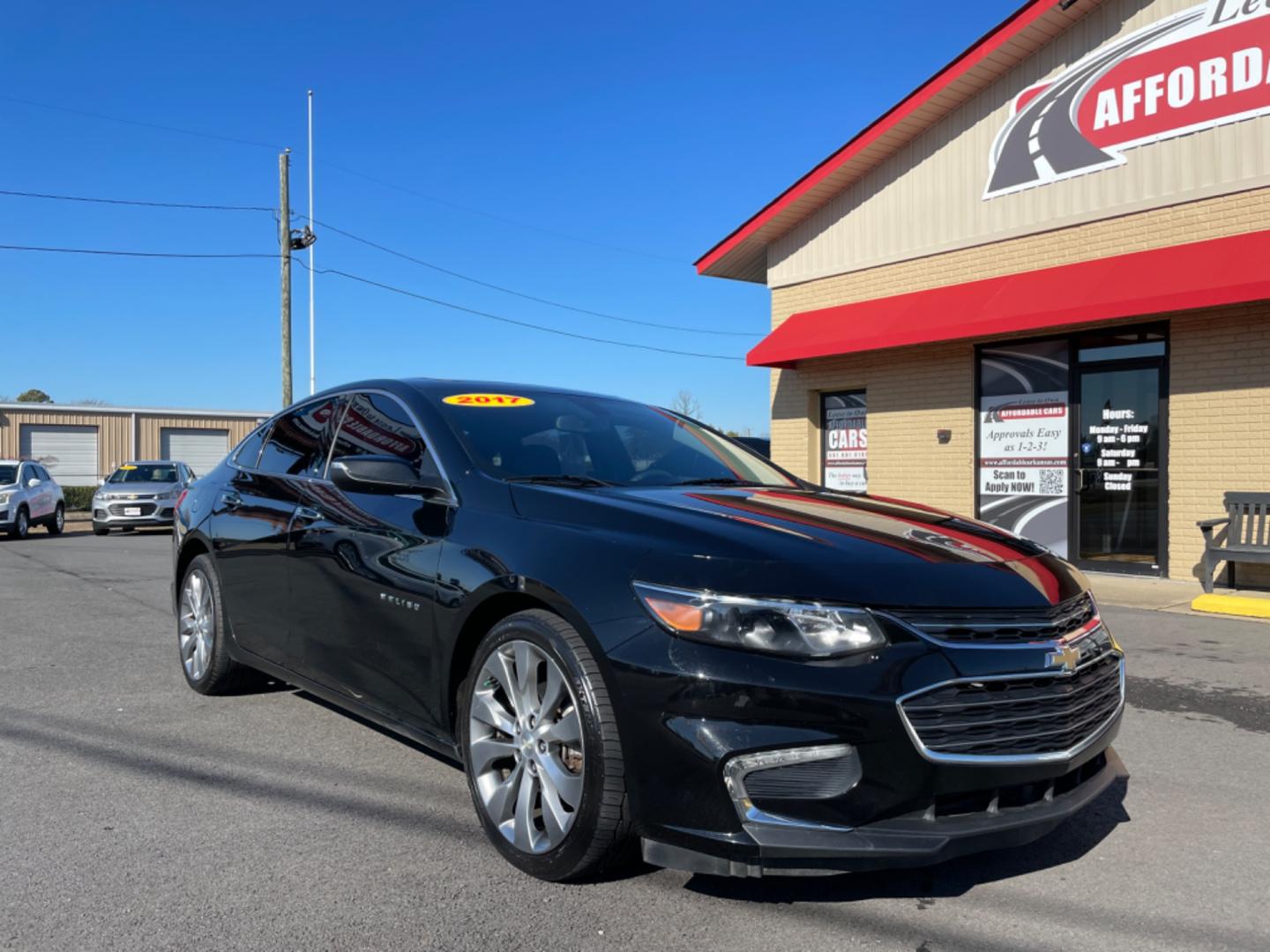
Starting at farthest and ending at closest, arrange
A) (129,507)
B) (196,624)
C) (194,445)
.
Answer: (194,445), (129,507), (196,624)

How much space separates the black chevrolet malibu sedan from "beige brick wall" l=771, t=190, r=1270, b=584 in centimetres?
787

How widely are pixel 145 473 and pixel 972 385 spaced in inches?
648

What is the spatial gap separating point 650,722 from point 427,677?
1102 mm

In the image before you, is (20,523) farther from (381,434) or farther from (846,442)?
(381,434)

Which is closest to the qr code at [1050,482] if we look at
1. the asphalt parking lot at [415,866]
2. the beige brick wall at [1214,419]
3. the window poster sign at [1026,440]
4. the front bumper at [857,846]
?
the window poster sign at [1026,440]

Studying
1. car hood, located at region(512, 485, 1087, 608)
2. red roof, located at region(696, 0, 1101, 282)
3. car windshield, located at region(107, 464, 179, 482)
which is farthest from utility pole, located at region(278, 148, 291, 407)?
car hood, located at region(512, 485, 1087, 608)

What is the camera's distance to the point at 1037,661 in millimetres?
2750

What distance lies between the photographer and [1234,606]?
28.6ft

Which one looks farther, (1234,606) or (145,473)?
(145,473)

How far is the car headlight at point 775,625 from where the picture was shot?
2.58 m

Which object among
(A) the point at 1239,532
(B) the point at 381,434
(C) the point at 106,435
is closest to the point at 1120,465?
(A) the point at 1239,532

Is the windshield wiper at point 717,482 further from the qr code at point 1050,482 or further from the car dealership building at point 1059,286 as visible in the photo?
the qr code at point 1050,482

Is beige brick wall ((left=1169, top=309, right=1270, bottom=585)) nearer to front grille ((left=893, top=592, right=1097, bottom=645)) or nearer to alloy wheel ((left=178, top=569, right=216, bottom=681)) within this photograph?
front grille ((left=893, top=592, right=1097, bottom=645))

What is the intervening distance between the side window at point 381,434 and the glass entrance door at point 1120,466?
363 inches
